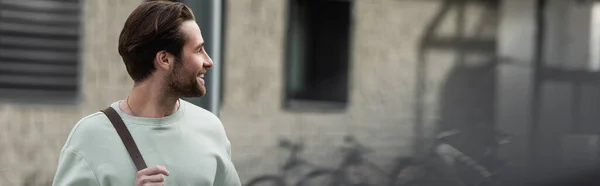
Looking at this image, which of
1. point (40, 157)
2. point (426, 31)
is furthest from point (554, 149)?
point (40, 157)

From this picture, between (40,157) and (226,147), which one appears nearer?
(226,147)

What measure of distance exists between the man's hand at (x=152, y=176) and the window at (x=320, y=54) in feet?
19.2

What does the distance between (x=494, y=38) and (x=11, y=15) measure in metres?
4.36

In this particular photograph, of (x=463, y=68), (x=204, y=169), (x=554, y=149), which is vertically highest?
(x=204, y=169)

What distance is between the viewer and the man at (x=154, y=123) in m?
1.98

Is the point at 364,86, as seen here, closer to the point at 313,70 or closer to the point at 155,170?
the point at 313,70

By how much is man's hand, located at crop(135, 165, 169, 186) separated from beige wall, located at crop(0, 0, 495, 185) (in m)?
4.70

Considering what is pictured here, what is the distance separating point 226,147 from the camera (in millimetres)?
2189

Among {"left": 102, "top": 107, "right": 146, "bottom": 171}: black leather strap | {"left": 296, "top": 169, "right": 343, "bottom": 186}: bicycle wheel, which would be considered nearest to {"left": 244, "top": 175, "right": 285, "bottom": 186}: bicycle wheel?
{"left": 296, "top": 169, "right": 343, "bottom": 186}: bicycle wheel

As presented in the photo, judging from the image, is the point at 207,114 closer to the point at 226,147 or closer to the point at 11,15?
the point at 226,147

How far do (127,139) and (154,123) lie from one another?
0.22ft

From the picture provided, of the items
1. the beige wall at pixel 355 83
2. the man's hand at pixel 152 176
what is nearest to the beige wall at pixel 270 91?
the beige wall at pixel 355 83

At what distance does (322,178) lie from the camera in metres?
7.86

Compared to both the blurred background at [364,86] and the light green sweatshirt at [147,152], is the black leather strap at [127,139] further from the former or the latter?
the blurred background at [364,86]
